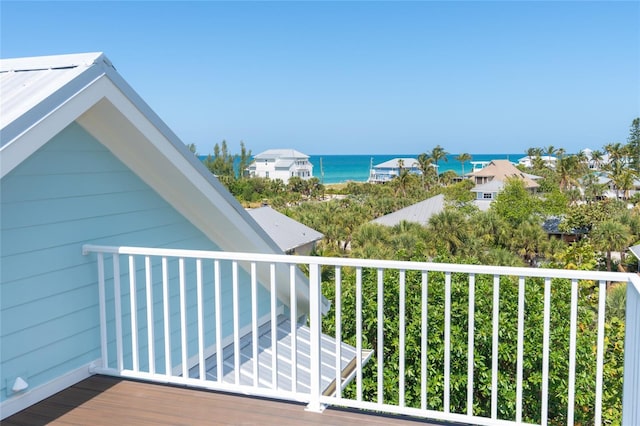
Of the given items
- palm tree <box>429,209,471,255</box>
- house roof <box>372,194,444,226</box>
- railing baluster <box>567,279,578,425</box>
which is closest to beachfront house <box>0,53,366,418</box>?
railing baluster <box>567,279,578,425</box>

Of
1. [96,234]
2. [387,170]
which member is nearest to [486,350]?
[96,234]

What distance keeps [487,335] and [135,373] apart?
796 centimetres

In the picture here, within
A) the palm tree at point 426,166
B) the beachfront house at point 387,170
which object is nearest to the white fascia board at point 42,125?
the palm tree at point 426,166

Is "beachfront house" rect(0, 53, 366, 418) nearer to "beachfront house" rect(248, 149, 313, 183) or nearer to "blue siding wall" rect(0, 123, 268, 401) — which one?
"blue siding wall" rect(0, 123, 268, 401)

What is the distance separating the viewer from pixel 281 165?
113500 mm

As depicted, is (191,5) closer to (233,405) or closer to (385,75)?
(233,405)

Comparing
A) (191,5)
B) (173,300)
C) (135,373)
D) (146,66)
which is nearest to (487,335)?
(173,300)

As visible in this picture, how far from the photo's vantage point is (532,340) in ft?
34.2

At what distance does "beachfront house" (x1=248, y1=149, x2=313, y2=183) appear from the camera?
11238 cm

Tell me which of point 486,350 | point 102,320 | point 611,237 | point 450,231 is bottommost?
point 611,237

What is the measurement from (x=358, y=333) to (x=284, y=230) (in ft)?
95.6

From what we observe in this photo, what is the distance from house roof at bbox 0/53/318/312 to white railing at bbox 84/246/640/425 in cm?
53

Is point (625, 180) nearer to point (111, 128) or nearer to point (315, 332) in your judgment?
point (315, 332)

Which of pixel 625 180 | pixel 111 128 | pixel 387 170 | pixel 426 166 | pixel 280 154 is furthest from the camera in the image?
pixel 280 154
